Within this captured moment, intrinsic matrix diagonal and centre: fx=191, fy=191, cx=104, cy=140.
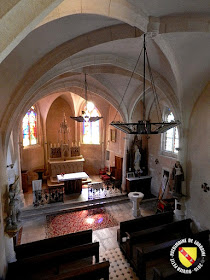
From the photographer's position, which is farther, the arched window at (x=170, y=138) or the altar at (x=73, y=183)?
the altar at (x=73, y=183)

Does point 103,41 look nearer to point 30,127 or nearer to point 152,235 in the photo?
point 152,235

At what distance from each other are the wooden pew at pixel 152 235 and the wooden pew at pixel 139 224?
44 cm

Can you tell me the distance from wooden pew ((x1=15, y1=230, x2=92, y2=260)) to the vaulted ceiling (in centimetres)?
359

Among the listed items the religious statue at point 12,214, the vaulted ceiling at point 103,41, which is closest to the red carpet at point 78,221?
the religious statue at point 12,214

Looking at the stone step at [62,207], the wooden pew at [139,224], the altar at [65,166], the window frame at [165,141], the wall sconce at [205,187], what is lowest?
the stone step at [62,207]

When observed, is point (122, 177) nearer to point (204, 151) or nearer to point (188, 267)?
point (204, 151)

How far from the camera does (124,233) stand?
712 centimetres

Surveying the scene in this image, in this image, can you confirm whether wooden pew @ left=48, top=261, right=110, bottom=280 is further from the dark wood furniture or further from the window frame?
the window frame

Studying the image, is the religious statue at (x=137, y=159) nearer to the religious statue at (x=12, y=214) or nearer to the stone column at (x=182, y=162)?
the stone column at (x=182, y=162)

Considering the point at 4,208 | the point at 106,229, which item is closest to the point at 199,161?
the point at 106,229

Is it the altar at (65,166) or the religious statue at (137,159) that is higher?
the religious statue at (137,159)

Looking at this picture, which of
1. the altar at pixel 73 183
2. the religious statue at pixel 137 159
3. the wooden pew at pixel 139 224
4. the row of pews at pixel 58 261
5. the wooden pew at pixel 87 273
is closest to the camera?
the wooden pew at pixel 87 273

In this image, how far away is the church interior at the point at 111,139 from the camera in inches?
153

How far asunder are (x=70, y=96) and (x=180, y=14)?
39.0 feet
